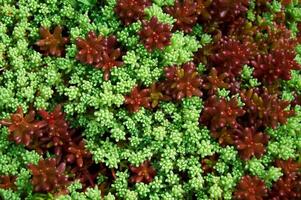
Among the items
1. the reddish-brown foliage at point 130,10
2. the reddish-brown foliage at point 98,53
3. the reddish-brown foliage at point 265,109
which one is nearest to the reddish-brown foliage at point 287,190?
the reddish-brown foliage at point 265,109

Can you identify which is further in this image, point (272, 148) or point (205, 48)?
point (205, 48)

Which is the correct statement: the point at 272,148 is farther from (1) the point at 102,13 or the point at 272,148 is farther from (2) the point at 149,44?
(1) the point at 102,13

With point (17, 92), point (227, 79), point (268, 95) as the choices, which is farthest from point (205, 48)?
point (17, 92)

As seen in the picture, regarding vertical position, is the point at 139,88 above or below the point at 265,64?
below

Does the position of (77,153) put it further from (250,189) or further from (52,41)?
(250,189)

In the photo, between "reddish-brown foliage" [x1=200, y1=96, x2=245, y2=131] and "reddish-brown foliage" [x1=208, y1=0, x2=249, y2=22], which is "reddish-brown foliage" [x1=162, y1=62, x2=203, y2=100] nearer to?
"reddish-brown foliage" [x1=200, y1=96, x2=245, y2=131]

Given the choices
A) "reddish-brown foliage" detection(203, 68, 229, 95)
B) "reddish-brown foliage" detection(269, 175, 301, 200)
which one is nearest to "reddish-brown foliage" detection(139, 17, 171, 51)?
"reddish-brown foliage" detection(203, 68, 229, 95)
